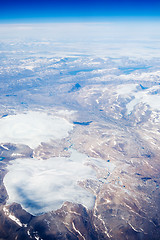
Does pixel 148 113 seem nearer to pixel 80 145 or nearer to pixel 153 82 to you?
pixel 80 145

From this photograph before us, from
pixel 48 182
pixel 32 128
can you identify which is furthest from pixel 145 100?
pixel 48 182

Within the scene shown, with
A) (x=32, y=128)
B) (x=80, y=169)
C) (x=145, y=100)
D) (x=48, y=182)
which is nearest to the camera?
(x=48, y=182)

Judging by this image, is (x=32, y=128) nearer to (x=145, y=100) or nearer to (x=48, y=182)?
(x=48, y=182)

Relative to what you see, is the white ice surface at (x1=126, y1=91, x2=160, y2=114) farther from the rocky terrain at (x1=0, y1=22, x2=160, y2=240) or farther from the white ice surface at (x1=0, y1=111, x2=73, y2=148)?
the white ice surface at (x1=0, y1=111, x2=73, y2=148)

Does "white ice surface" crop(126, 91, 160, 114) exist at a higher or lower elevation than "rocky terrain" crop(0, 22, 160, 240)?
higher

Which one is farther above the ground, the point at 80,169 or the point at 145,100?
the point at 145,100

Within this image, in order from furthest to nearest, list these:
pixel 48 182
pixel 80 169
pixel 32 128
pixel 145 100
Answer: pixel 145 100 < pixel 32 128 < pixel 80 169 < pixel 48 182

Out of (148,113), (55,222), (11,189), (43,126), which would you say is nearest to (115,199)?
(55,222)

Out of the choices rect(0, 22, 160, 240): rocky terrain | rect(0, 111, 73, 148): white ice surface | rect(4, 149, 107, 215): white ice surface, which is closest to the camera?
rect(0, 22, 160, 240): rocky terrain

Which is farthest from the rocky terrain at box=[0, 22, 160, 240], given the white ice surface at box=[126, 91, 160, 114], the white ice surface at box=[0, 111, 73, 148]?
the white ice surface at box=[126, 91, 160, 114]
